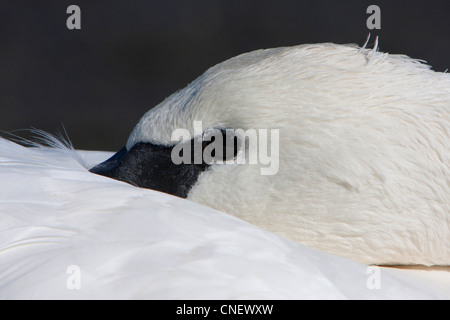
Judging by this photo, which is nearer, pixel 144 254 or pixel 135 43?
pixel 144 254

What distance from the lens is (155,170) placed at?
1.89 meters

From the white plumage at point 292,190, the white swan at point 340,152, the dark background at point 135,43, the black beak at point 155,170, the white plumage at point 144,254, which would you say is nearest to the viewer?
the white plumage at point 144,254

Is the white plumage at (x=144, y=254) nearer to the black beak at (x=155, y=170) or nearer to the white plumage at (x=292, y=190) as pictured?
the white plumage at (x=292, y=190)

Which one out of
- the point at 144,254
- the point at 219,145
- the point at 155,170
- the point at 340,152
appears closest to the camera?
the point at 144,254

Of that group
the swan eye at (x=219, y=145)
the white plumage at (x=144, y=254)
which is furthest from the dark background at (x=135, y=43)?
the white plumage at (x=144, y=254)

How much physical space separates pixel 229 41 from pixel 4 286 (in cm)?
362

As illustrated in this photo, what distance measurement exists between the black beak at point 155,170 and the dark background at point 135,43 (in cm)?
258

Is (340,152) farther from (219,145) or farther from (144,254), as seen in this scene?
(144,254)

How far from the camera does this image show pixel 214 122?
1.79 meters

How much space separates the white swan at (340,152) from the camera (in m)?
1.67

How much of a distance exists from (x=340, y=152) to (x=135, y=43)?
3.27 metres

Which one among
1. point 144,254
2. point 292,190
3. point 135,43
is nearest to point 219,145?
point 292,190

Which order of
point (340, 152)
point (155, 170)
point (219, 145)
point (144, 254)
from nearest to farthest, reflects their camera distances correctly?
point (144, 254) < point (340, 152) < point (219, 145) < point (155, 170)

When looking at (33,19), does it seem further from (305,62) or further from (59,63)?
(305,62)
